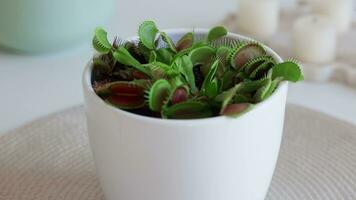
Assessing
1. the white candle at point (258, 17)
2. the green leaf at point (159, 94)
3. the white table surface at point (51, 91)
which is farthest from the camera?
the white candle at point (258, 17)

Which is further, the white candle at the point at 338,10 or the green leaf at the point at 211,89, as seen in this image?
the white candle at the point at 338,10

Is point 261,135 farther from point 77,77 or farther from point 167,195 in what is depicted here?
point 77,77

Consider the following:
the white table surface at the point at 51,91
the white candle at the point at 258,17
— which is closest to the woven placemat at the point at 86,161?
the white table surface at the point at 51,91

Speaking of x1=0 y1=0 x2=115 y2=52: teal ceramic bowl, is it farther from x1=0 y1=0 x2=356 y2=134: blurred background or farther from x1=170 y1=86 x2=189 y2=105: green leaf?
x1=170 y1=86 x2=189 y2=105: green leaf

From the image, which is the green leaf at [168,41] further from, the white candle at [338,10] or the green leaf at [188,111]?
the white candle at [338,10]

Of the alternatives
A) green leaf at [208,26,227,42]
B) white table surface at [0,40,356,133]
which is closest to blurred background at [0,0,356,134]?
white table surface at [0,40,356,133]

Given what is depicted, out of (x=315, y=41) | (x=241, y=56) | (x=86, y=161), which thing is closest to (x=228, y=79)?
(x=241, y=56)

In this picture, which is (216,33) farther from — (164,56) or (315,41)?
(315,41)
